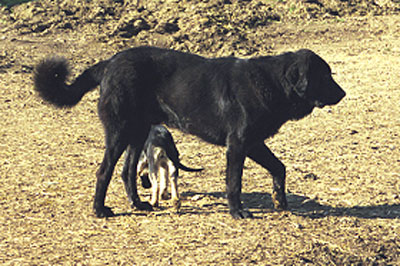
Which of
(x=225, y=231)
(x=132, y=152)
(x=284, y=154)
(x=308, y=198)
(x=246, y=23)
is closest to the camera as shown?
(x=225, y=231)

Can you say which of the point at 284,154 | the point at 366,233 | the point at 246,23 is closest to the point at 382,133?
the point at 284,154

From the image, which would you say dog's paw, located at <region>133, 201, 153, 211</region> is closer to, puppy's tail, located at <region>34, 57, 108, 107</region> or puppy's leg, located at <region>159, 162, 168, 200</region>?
puppy's leg, located at <region>159, 162, 168, 200</region>

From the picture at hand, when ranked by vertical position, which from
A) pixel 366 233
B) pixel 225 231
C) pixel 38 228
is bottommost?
pixel 366 233

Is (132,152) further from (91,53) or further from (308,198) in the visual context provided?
(91,53)

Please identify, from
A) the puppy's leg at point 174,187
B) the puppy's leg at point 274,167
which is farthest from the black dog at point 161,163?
the puppy's leg at point 274,167

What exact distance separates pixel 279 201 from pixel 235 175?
0.71m

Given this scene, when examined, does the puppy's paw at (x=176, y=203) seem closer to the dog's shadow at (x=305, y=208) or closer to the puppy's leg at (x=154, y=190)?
the dog's shadow at (x=305, y=208)

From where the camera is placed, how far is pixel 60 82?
6.63 m

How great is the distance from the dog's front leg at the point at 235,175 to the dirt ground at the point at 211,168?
16 centimetres

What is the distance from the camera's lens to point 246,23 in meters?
16.3

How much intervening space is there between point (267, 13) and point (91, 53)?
206 inches

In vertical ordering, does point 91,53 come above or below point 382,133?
above

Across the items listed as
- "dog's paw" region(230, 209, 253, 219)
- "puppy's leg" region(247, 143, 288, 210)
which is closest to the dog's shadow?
"puppy's leg" region(247, 143, 288, 210)

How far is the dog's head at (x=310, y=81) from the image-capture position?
248 inches
